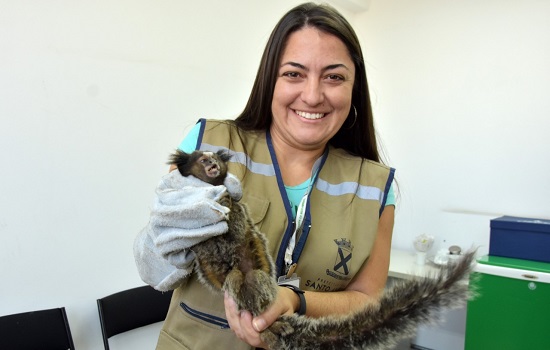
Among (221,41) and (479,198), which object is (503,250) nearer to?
(479,198)

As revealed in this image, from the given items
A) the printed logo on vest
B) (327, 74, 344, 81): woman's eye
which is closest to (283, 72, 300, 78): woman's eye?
(327, 74, 344, 81): woman's eye

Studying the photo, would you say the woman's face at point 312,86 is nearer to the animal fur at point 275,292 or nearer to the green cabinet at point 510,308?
the animal fur at point 275,292

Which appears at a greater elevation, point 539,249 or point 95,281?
point 539,249

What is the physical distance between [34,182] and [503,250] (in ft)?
9.91

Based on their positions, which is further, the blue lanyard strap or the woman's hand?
the blue lanyard strap

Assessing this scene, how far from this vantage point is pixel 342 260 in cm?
146

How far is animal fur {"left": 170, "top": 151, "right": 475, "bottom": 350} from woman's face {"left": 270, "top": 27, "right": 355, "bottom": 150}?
0.34m

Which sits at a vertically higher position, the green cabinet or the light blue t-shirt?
the light blue t-shirt

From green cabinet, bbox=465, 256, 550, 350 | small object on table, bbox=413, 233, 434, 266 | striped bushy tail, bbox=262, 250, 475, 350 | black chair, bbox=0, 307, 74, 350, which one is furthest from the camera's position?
small object on table, bbox=413, 233, 434, 266

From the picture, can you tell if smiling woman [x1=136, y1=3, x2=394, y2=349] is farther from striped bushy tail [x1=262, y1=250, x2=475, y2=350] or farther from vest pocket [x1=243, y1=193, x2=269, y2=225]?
striped bushy tail [x1=262, y1=250, x2=475, y2=350]

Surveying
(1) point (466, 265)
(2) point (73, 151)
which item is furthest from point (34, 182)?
(1) point (466, 265)

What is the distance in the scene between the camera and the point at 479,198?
3926 millimetres

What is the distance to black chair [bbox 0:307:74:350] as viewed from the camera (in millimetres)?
2207

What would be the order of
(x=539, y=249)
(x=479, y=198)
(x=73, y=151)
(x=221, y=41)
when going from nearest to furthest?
1. (x=73, y=151)
2. (x=539, y=249)
3. (x=221, y=41)
4. (x=479, y=198)
